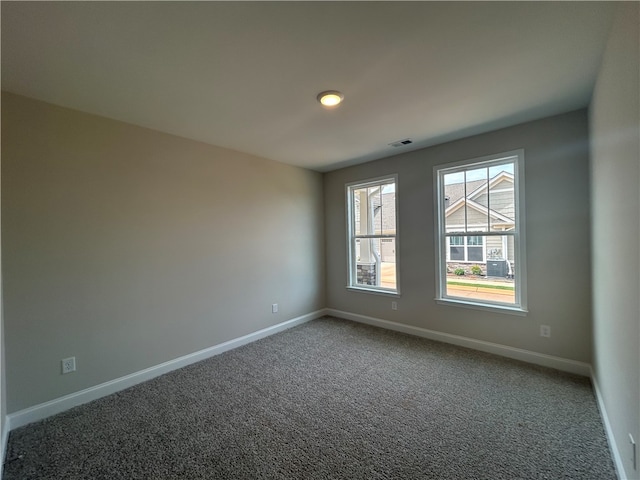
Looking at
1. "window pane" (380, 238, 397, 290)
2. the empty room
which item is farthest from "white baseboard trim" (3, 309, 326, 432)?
"window pane" (380, 238, 397, 290)

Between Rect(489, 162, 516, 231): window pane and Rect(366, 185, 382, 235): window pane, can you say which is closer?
Rect(489, 162, 516, 231): window pane

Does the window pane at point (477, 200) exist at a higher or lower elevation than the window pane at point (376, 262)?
higher

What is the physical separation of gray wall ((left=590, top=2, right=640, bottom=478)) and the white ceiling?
285 millimetres

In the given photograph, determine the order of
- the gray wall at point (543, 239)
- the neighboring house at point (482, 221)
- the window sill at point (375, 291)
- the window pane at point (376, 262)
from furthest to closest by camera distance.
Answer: the window pane at point (376, 262) → the window sill at point (375, 291) → the neighboring house at point (482, 221) → the gray wall at point (543, 239)

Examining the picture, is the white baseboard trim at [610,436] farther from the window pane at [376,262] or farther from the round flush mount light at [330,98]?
the round flush mount light at [330,98]

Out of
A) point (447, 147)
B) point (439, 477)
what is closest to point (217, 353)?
point (439, 477)

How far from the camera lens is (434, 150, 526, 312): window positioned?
3.07 metres

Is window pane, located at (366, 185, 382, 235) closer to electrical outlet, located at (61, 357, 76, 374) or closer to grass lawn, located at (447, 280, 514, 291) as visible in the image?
grass lawn, located at (447, 280, 514, 291)

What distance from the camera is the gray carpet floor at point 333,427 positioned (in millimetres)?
1684

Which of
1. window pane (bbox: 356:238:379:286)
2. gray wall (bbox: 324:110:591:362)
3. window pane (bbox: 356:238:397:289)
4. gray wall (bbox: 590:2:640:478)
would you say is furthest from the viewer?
window pane (bbox: 356:238:379:286)

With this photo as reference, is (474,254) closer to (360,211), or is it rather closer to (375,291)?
(375,291)

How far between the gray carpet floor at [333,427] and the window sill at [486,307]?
0.52 m

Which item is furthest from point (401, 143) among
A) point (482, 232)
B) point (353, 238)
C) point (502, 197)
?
point (353, 238)

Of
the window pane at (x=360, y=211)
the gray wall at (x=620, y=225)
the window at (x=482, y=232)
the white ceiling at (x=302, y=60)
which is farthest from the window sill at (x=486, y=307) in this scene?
the white ceiling at (x=302, y=60)
